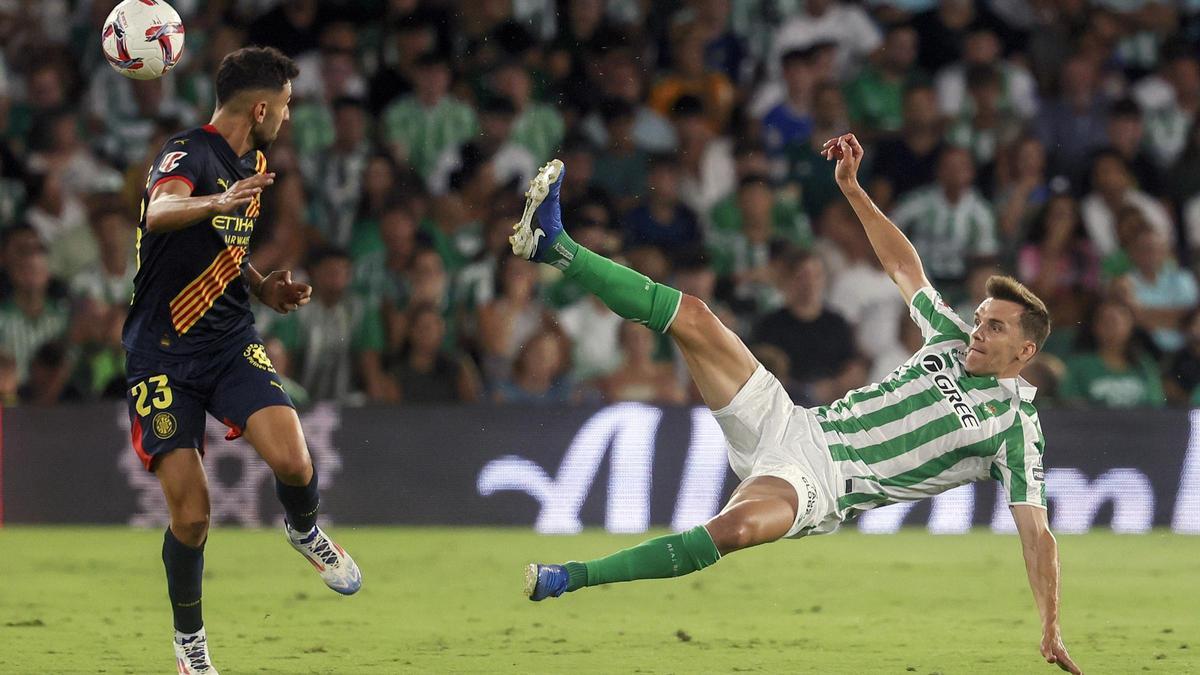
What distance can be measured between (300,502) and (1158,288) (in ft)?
25.6

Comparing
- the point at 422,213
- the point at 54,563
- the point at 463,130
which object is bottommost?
the point at 54,563

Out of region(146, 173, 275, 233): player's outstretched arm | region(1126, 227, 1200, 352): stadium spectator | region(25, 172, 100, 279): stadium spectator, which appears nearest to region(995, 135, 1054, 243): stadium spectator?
region(1126, 227, 1200, 352): stadium spectator

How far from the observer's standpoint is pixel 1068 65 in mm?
13203

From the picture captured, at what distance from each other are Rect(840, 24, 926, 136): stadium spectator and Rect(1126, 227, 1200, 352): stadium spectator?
213cm

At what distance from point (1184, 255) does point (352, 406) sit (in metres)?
6.38

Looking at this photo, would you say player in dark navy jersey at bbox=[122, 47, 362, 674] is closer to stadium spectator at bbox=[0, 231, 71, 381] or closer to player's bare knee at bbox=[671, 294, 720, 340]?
player's bare knee at bbox=[671, 294, 720, 340]

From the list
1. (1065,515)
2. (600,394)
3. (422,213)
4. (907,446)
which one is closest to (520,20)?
(422,213)

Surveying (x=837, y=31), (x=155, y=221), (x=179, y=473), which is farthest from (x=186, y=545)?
(x=837, y=31)

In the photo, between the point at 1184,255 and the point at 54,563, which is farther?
the point at 1184,255

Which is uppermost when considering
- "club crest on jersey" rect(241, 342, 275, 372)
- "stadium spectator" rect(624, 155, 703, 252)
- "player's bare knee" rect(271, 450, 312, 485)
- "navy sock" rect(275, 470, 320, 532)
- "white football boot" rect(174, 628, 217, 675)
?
"stadium spectator" rect(624, 155, 703, 252)

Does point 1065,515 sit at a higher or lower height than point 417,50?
lower

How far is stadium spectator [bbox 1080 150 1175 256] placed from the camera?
41.2ft

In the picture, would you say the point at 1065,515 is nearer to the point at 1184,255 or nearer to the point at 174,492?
the point at 1184,255

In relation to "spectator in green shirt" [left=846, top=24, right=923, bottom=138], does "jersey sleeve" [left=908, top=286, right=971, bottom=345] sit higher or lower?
lower
